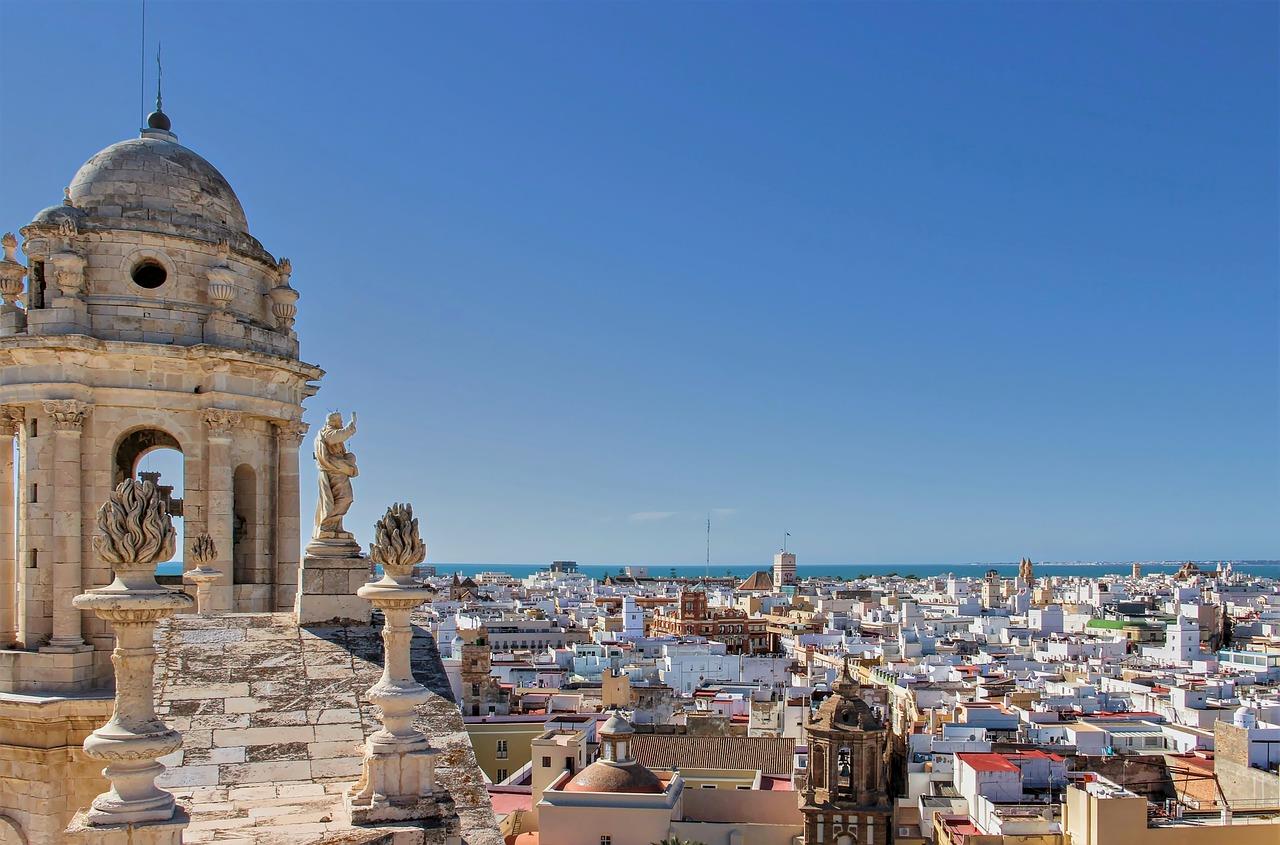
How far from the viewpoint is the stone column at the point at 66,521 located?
12.0 meters

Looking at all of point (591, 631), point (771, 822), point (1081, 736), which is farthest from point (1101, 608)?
point (771, 822)

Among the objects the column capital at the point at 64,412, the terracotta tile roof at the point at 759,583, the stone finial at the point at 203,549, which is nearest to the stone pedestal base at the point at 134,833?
the stone finial at the point at 203,549

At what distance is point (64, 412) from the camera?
472 inches

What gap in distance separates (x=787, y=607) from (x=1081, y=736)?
76230mm

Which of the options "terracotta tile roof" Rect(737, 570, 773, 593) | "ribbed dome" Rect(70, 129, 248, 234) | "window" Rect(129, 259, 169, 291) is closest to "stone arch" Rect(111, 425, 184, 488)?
→ "window" Rect(129, 259, 169, 291)

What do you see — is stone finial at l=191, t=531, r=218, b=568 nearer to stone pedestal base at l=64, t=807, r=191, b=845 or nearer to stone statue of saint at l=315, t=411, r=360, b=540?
stone statue of saint at l=315, t=411, r=360, b=540

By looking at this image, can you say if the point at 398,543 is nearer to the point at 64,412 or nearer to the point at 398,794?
the point at 398,794

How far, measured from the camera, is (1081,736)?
34281 mm

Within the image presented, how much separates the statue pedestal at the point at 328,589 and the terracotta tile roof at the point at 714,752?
924 inches

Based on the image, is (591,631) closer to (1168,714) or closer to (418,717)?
(1168,714)

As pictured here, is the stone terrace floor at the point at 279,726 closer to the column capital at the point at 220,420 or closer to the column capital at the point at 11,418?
the column capital at the point at 220,420

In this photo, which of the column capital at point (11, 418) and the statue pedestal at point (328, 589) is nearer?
the statue pedestal at point (328, 589)

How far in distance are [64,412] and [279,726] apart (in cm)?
597

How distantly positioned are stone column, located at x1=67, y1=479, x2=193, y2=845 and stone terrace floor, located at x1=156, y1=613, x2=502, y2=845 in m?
0.87
